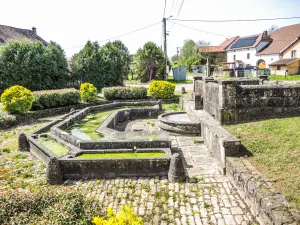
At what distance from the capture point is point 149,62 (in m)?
32.8

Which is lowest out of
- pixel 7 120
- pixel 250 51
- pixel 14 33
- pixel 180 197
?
pixel 180 197

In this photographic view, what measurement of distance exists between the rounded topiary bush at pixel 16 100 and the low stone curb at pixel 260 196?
13.2m

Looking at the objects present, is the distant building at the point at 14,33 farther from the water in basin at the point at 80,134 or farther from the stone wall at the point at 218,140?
the stone wall at the point at 218,140

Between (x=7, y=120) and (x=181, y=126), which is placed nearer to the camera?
(x=181, y=126)

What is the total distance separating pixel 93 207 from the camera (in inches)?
165

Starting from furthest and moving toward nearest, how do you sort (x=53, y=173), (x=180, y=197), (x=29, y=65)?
(x=29, y=65)
(x=53, y=173)
(x=180, y=197)

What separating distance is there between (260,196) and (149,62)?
29.5 meters

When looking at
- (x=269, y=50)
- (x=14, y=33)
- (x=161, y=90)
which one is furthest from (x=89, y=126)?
(x=269, y=50)

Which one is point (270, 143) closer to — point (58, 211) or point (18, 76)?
point (58, 211)

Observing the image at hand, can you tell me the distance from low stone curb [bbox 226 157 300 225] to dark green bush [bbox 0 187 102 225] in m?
2.82

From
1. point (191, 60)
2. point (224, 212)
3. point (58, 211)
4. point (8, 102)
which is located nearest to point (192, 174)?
point (224, 212)

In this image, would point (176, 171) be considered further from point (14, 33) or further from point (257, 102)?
point (14, 33)

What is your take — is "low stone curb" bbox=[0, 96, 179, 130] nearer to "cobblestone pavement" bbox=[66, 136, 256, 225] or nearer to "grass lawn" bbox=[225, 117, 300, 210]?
"cobblestone pavement" bbox=[66, 136, 256, 225]

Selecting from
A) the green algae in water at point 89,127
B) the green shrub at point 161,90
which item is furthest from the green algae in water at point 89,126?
the green shrub at point 161,90
